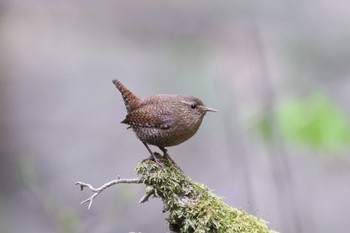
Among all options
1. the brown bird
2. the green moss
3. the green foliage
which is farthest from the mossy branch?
the green foliage

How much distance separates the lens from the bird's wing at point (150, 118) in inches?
146

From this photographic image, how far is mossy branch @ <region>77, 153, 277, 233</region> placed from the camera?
313 cm

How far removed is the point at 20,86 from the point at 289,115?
19.5 feet

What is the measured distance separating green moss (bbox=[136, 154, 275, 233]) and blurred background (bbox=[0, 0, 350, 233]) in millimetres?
1788

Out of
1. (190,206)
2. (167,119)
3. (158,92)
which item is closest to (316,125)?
(167,119)

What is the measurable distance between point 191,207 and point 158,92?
19.6ft

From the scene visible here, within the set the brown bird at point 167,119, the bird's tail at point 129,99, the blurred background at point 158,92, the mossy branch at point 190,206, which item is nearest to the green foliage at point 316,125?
the blurred background at point 158,92

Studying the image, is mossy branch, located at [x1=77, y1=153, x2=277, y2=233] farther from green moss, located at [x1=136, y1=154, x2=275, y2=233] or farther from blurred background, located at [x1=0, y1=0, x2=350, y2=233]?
blurred background, located at [x1=0, y1=0, x2=350, y2=233]

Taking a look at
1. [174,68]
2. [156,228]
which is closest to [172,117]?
[156,228]

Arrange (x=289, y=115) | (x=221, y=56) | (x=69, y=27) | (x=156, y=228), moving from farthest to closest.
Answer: (x=69, y=27), (x=221, y=56), (x=156, y=228), (x=289, y=115)

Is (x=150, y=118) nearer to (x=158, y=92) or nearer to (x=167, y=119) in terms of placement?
(x=167, y=119)

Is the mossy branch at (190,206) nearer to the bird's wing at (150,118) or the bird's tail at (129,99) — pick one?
the bird's wing at (150,118)

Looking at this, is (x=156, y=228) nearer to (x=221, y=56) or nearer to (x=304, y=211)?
(x=304, y=211)

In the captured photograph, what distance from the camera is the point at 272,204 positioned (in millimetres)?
7926
